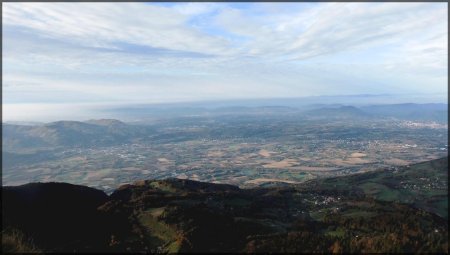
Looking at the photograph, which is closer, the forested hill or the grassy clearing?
the forested hill

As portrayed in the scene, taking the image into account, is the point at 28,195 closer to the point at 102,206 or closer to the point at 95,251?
the point at 102,206

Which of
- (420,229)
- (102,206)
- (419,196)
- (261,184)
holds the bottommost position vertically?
(261,184)

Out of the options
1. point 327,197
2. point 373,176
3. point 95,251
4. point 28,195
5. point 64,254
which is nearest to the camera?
point 64,254

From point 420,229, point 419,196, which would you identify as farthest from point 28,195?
point 419,196

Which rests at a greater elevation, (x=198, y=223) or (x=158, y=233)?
(x=198, y=223)

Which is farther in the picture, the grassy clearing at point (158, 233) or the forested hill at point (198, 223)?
the grassy clearing at point (158, 233)

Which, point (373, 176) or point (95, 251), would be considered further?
point (373, 176)

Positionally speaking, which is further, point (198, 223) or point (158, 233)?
point (198, 223)

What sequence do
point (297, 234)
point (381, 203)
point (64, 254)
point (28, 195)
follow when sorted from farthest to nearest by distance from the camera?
point (381, 203)
point (28, 195)
point (297, 234)
point (64, 254)
